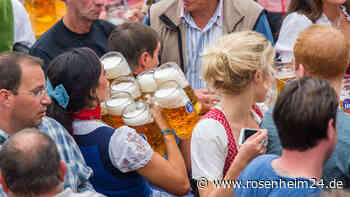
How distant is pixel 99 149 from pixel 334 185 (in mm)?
936

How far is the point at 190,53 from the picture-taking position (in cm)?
306

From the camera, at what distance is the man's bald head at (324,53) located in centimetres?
177

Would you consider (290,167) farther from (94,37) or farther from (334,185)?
(94,37)

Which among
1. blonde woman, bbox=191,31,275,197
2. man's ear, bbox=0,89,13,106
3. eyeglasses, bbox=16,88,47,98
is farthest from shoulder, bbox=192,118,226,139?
man's ear, bbox=0,89,13,106

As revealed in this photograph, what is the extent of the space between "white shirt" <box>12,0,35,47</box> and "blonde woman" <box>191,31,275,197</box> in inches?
79.7

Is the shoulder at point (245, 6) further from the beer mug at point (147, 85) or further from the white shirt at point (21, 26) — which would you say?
the white shirt at point (21, 26)

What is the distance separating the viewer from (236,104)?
1.94 m

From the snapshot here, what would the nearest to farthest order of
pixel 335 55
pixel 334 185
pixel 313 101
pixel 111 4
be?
1. pixel 313 101
2. pixel 334 185
3. pixel 335 55
4. pixel 111 4

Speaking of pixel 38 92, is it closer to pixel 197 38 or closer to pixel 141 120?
pixel 141 120

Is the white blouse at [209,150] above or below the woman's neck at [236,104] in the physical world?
below

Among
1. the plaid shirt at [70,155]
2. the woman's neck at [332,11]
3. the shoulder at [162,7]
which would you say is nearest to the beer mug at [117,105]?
the plaid shirt at [70,155]

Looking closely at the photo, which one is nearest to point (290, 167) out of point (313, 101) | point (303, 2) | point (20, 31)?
point (313, 101)

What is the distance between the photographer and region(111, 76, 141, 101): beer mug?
82.7 inches

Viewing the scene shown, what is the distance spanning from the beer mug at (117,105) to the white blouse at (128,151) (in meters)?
0.18
